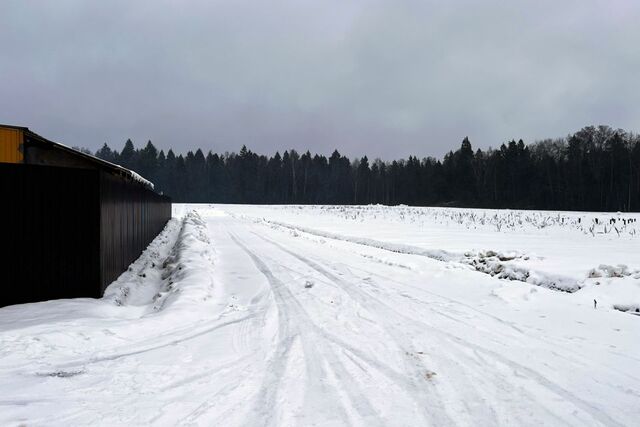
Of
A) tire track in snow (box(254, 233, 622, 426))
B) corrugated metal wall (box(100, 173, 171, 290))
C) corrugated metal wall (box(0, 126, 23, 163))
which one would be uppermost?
corrugated metal wall (box(0, 126, 23, 163))

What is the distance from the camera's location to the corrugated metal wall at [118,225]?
7.77 m

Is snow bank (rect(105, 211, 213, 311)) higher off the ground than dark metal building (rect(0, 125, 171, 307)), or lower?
lower

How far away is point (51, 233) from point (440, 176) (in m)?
83.6

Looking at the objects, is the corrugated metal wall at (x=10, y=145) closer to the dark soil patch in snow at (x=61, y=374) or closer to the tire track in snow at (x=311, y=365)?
the tire track in snow at (x=311, y=365)

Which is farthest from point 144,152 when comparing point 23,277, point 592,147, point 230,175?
point 23,277

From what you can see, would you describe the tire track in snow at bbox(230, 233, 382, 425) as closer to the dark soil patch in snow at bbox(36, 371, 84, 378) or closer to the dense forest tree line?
the dark soil patch in snow at bbox(36, 371, 84, 378)

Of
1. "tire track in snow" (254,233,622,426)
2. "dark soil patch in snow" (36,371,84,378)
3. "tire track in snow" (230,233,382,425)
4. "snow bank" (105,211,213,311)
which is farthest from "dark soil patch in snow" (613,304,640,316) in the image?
"dark soil patch in snow" (36,371,84,378)

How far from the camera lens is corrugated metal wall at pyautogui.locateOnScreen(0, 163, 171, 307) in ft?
21.2

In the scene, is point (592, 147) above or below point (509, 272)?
above

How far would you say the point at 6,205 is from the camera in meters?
6.45

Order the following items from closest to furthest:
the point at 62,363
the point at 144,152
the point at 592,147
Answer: the point at 62,363 < the point at 592,147 < the point at 144,152

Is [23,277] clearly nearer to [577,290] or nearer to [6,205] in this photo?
[6,205]

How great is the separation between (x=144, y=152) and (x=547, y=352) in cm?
11507

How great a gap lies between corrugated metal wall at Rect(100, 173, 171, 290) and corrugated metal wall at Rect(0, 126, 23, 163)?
3080mm
